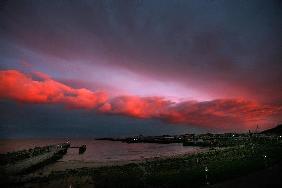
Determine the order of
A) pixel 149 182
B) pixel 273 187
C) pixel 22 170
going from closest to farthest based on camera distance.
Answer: pixel 273 187, pixel 149 182, pixel 22 170

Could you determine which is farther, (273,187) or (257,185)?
(257,185)

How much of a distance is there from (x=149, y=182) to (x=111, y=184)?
327 centimetres

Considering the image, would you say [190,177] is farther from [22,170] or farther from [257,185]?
[22,170]

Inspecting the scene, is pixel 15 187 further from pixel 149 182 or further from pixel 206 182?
pixel 206 182

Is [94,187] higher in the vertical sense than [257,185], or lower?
lower

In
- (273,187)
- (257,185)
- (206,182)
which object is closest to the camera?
(273,187)

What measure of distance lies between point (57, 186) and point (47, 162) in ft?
92.2

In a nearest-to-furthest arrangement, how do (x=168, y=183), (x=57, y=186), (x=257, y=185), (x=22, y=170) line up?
(x=257, y=185), (x=168, y=183), (x=57, y=186), (x=22, y=170)

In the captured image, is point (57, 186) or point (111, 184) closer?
point (111, 184)

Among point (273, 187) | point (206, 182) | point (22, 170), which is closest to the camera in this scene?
point (273, 187)

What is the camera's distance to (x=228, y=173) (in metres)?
19.2

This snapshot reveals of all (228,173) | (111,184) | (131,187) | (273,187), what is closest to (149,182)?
(131,187)

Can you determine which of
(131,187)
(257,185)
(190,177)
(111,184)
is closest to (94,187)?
(111,184)

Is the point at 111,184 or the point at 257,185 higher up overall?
the point at 257,185
